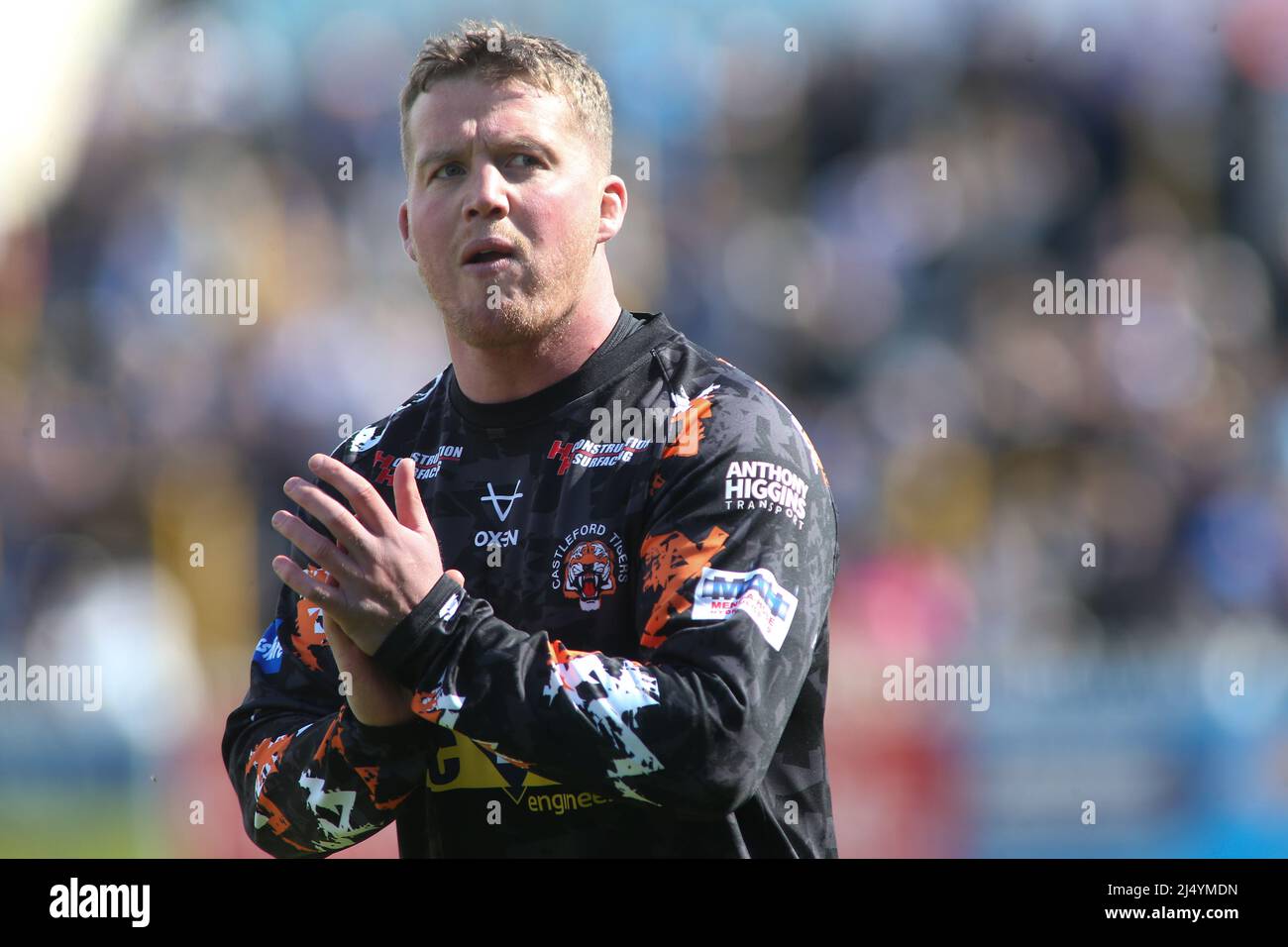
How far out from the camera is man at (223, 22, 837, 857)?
262 cm

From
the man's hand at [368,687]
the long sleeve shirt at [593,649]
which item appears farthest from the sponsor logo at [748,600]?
the man's hand at [368,687]

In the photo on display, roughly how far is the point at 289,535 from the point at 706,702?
0.82 metres

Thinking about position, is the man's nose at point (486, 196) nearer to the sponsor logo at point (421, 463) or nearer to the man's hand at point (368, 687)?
the sponsor logo at point (421, 463)

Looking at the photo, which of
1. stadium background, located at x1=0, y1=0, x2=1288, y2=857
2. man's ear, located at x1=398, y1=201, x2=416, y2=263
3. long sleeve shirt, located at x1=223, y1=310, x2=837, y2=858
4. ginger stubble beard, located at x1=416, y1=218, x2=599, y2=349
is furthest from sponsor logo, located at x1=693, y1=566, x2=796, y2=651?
stadium background, located at x1=0, y1=0, x2=1288, y2=857

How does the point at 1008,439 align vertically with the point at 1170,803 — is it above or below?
above

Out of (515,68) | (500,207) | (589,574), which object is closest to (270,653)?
Answer: (589,574)

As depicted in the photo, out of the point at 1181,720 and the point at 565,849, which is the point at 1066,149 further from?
the point at 565,849

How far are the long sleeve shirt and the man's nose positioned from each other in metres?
0.36

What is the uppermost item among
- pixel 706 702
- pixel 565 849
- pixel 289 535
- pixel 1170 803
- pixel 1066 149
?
pixel 1066 149

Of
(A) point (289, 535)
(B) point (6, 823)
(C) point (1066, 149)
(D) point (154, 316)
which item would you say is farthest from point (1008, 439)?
(A) point (289, 535)

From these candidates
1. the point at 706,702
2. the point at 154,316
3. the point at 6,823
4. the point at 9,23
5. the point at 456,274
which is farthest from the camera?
the point at 9,23

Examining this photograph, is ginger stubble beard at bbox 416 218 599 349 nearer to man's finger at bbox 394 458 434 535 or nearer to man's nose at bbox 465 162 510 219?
man's nose at bbox 465 162 510 219

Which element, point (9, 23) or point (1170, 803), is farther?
point (9, 23)

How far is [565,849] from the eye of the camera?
9.29ft
